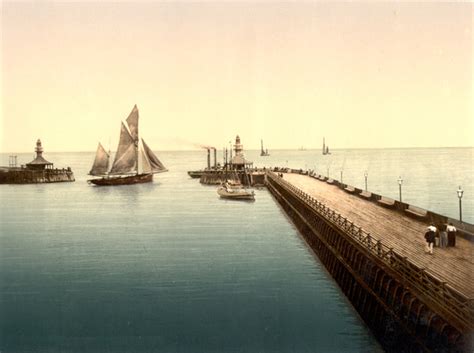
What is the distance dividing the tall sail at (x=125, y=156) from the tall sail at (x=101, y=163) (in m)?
8.12

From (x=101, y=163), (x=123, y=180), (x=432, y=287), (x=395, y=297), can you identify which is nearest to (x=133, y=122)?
(x=101, y=163)

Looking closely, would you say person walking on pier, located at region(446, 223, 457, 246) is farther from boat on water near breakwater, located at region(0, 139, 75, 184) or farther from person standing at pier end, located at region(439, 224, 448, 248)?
boat on water near breakwater, located at region(0, 139, 75, 184)

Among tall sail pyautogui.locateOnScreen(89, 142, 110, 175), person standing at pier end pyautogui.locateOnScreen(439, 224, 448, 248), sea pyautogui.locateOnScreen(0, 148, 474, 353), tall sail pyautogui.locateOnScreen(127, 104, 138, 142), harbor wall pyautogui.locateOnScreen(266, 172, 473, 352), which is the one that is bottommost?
sea pyautogui.locateOnScreen(0, 148, 474, 353)

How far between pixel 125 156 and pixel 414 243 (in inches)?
4282

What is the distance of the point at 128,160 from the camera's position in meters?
130

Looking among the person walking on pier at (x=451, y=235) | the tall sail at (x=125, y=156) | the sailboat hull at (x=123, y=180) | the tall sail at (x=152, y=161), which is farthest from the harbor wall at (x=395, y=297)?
the tall sail at (x=152, y=161)

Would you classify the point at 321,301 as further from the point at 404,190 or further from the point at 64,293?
the point at 404,190

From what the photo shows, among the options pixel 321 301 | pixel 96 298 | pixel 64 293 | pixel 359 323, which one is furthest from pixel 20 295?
pixel 359 323

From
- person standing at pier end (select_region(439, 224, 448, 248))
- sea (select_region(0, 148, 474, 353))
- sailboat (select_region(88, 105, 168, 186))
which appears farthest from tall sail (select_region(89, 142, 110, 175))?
person standing at pier end (select_region(439, 224, 448, 248))

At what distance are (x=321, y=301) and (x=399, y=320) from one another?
932 cm

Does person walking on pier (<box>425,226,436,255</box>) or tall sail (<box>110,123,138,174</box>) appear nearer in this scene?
person walking on pier (<box>425,226,436,255</box>)

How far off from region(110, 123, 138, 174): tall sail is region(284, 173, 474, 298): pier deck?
292 feet

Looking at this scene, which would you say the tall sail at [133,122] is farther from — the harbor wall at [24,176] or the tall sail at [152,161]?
the harbor wall at [24,176]

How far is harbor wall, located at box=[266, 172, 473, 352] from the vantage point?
14.7 m
